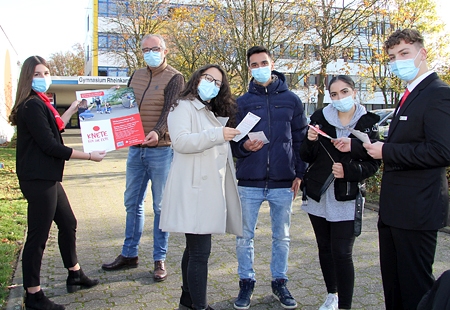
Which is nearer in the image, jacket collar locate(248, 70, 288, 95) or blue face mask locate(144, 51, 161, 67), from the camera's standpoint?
jacket collar locate(248, 70, 288, 95)

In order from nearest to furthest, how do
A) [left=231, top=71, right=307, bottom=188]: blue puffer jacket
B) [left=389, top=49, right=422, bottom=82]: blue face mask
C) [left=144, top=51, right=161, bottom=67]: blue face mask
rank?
[left=389, top=49, right=422, bottom=82]: blue face mask
[left=231, top=71, right=307, bottom=188]: blue puffer jacket
[left=144, top=51, right=161, bottom=67]: blue face mask

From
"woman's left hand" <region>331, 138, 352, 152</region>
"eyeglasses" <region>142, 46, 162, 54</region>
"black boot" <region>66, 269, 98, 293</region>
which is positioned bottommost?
"black boot" <region>66, 269, 98, 293</region>

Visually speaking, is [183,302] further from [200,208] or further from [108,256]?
[108,256]

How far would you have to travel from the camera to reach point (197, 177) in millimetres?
3617

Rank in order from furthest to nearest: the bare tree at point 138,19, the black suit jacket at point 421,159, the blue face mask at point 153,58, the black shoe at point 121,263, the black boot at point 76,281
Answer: the bare tree at point 138,19 → the black shoe at point 121,263 → the blue face mask at point 153,58 → the black boot at point 76,281 → the black suit jacket at point 421,159

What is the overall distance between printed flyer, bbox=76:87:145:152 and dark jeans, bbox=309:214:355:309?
1.93 metres

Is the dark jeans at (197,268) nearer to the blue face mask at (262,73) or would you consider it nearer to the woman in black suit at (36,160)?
the woman in black suit at (36,160)

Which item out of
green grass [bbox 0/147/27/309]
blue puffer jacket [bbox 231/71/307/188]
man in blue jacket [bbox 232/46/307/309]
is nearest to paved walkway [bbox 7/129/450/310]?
green grass [bbox 0/147/27/309]

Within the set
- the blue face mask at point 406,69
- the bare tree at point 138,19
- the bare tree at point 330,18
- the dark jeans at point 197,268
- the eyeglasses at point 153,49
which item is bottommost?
the dark jeans at point 197,268

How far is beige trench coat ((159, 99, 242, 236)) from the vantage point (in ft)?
11.6

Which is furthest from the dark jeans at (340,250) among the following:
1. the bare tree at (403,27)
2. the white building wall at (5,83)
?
the white building wall at (5,83)

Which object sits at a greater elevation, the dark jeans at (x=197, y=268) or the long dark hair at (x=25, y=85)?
the long dark hair at (x=25, y=85)

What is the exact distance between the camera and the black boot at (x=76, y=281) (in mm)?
4477

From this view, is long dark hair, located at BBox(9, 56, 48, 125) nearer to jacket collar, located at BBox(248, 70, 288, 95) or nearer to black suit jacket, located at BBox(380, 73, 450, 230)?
jacket collar, located at BBox(248, 70, 288, 95)
